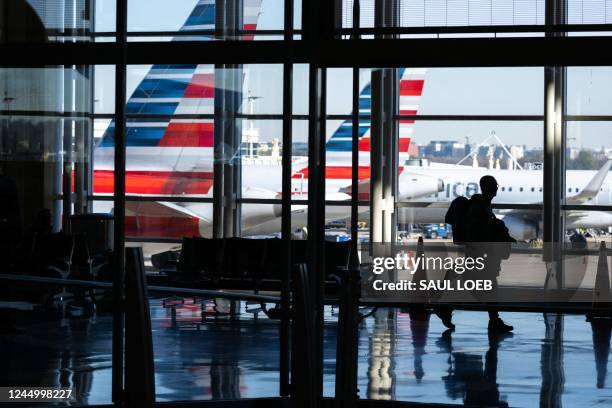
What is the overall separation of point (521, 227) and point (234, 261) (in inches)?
209

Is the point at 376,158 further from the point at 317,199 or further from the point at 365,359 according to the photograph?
the point at 317,199

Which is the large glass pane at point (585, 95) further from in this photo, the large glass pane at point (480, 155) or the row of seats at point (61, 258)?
the row of seats at point (61, 258)

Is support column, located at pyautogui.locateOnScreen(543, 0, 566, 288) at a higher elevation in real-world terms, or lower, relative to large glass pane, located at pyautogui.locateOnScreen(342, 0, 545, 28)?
lower

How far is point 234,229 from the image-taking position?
47.4 feet

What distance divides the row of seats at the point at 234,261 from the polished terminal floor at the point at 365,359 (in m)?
0.73

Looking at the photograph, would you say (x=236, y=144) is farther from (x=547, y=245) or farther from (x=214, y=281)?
(x=547, y=245)

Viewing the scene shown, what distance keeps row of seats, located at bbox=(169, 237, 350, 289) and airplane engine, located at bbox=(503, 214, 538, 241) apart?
4600 mm

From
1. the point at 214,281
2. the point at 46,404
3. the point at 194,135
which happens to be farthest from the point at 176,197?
the point at 46,404

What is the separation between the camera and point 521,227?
628 inches


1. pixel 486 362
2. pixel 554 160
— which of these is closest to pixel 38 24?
pixel 486 362

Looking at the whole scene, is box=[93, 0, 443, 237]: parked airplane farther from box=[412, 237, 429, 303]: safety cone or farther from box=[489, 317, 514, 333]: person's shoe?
box=[489, 317, 514, 333]: person's shoe

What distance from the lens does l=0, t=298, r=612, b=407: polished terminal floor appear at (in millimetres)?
6520

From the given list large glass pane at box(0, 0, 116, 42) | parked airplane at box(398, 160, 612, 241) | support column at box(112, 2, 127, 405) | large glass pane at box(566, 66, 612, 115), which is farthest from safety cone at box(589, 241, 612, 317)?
support column at box(112, 2, 127, 405)

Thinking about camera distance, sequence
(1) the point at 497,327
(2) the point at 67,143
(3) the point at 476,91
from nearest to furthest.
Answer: (2) the point at 67,143, (1) the point at 497,327, (3) the point at 476,91
